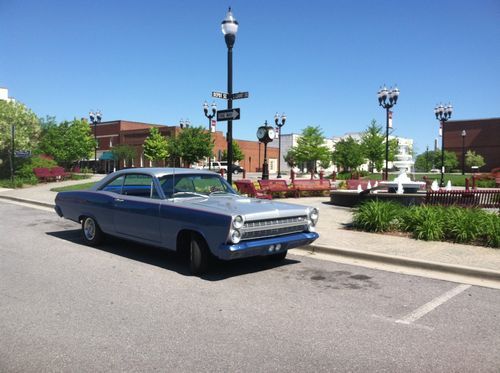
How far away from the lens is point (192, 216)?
5922 millimetres

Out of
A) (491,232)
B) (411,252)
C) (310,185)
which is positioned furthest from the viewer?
(310,185)

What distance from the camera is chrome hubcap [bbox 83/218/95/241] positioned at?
8.02 m

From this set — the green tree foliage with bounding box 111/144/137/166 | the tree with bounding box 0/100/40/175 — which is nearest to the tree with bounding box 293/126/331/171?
the green tree foliage with bounding box 111/144/137/166

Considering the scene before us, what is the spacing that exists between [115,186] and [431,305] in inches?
217

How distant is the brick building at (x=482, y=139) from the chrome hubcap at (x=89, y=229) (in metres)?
86.5

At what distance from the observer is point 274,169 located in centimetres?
8950

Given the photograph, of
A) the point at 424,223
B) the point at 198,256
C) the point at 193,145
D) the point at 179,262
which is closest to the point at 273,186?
the point at 424,223

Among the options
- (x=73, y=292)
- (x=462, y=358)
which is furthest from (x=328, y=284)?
(x=73, y=292)

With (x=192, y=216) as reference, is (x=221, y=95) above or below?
above

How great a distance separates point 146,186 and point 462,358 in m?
5.19

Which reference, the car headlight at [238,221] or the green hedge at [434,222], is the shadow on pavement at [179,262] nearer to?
the car headlight at [238,221]

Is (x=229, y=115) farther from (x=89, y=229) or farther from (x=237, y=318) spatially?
(x=237, y=318)

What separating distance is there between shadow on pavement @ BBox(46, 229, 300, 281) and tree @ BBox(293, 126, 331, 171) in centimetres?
5239

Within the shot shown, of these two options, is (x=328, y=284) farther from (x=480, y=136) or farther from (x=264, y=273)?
(x=480, y=136)
